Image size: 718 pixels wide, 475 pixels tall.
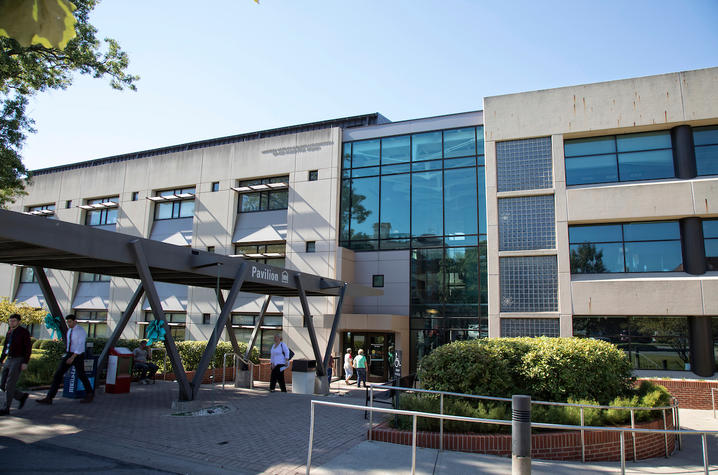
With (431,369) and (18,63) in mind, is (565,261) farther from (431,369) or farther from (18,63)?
(18,63)

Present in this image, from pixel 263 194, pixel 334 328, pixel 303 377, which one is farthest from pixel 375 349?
pixel 263 194

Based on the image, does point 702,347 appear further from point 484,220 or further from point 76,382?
point 76,382

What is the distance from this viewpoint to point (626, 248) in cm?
1928

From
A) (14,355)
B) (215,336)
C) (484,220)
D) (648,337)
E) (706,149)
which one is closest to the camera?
(14,355)

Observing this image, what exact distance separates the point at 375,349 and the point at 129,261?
1441 centimetres

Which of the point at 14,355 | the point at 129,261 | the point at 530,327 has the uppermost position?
the point at 129,261

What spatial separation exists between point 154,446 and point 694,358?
59.7ft

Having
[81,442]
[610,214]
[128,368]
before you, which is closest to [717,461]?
[81,442]

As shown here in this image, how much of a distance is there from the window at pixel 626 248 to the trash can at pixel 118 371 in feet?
52.9

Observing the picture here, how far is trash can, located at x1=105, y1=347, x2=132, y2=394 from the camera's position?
13.2 m

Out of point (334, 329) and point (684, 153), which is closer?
point (334, 329)

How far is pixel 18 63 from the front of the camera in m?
16.1

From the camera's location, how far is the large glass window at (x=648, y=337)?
1817 centimetres

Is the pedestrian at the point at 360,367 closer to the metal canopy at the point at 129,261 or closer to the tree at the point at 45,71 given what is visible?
the metal canopy at the point at 129,261
